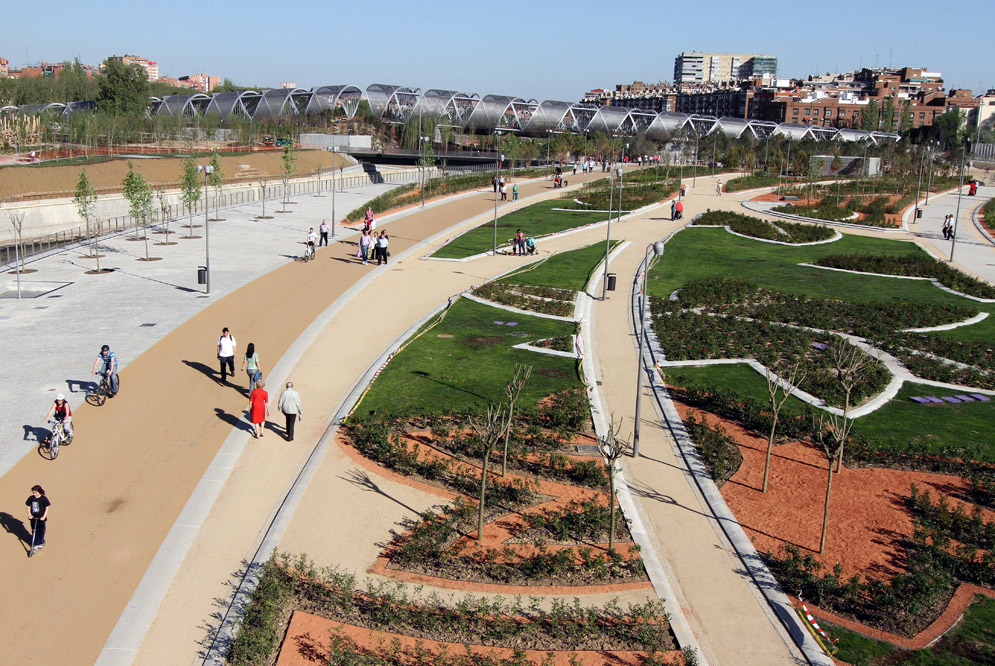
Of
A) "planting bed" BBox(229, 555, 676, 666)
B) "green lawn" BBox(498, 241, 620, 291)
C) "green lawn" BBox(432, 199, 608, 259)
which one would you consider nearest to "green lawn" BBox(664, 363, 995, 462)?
"planting bed" BBox(229, 555, 676, 666)

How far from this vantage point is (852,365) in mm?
18578

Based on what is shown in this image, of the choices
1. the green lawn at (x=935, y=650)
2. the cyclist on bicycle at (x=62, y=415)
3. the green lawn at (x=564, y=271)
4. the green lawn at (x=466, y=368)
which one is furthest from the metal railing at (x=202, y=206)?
the green lawn at (x=935, y=650)

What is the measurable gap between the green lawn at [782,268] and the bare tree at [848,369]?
403 inches

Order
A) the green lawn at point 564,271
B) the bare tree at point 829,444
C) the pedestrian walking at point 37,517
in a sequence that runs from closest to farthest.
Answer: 1. the pedestrian walking at point 37,517
2. the bare tree at point 829,444
3. the green lawn at point 564,271

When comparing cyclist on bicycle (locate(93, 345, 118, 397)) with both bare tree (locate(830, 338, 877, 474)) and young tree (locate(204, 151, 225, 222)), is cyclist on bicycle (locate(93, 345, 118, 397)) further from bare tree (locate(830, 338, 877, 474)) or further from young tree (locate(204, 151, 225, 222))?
young tree (locate(204, 151, 225, 222))

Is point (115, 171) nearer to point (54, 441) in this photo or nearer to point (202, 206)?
point (202, 206)

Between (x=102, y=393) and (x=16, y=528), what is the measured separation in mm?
6018

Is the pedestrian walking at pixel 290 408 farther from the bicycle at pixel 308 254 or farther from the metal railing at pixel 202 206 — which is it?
the metal railing at pixel 202 206

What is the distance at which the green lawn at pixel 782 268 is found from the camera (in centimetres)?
3375

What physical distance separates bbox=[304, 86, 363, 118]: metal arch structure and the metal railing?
4177 centimetres

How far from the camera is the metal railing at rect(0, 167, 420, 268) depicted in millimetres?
42812

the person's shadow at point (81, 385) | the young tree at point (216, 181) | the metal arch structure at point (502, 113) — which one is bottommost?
the person's shadow at point (81, 385)

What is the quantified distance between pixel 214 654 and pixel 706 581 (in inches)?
299

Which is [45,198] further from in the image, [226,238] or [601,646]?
[601,646]
